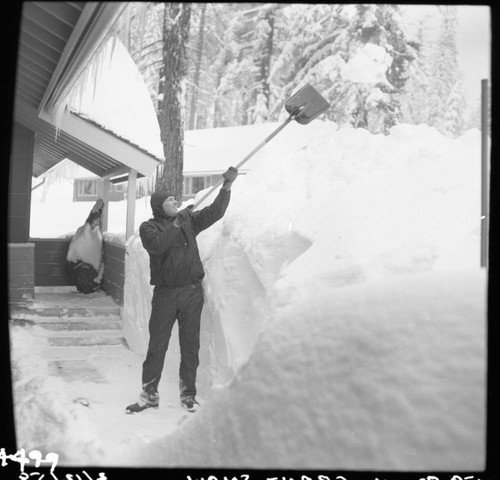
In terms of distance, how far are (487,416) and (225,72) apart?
8.56 m

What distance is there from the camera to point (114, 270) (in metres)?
6.64

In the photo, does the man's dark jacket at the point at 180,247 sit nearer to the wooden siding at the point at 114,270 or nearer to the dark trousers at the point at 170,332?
the dark trousers at the point at 170,332

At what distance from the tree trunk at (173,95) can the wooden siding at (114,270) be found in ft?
3.58

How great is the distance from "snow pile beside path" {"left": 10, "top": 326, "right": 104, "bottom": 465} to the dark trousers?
56cm

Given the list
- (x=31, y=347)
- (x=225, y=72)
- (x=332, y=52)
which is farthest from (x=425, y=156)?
(x=332, y=52)

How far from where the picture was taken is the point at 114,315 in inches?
245

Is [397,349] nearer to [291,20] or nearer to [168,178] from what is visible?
[168,178]

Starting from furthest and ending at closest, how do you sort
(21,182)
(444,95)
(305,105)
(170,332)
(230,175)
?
(444,95), (21,182), (305,105), (170,332), (230,175)

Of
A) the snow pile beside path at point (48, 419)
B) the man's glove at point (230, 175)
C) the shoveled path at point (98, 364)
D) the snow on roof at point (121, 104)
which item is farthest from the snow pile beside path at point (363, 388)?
the snow on roof at point (121, 104)

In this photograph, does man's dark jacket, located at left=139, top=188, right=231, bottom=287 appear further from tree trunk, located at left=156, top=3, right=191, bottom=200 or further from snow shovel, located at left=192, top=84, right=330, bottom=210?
tree trunk, located at left=156, top=3, right=191, bottom=200

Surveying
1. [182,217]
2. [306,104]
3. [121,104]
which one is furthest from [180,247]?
[121,104]

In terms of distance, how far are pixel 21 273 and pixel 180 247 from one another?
301 cm

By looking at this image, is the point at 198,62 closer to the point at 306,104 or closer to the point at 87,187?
the point at 306,104

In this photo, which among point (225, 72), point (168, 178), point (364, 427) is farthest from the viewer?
point (225, 72)
